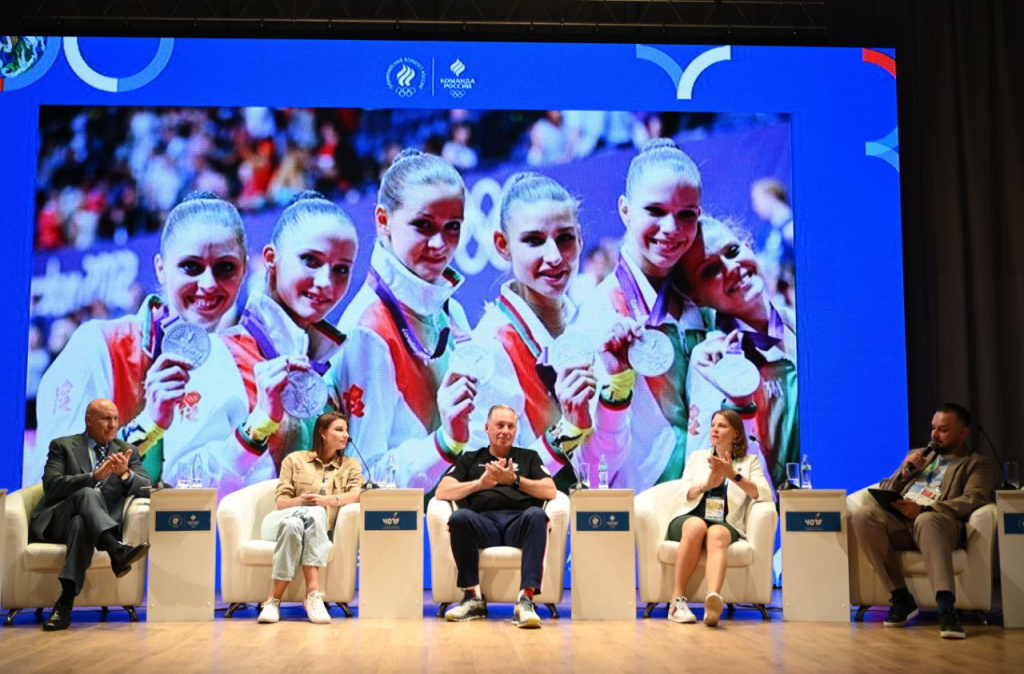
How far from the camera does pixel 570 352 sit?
7324mm

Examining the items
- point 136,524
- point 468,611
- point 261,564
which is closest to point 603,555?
point 468,611

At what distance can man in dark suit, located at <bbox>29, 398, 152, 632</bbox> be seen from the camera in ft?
17.9

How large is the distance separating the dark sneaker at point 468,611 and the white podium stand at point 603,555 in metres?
0.49

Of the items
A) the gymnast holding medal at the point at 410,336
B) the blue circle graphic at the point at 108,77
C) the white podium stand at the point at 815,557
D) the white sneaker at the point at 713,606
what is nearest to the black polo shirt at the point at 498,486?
the white sneaker at the point at 713,606

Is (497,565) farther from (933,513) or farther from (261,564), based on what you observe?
(933,513)

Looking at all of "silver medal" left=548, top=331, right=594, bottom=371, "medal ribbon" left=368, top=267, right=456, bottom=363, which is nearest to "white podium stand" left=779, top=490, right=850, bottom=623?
"silver medal" left=548, top=331, right=594, bottom=371

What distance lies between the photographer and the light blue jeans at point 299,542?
5629 millimetres

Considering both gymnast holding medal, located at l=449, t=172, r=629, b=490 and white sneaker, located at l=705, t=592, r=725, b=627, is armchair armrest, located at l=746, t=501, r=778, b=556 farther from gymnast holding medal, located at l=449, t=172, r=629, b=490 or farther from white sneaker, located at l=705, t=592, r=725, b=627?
gymnast holding medal, located at l=449, t=172, r=629, b=490

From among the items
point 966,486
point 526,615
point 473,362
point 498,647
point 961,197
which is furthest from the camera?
point 961,197

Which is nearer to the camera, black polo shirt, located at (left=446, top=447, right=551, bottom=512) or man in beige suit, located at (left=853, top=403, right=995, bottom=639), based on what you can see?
man in beige suit, located at (left=853, top=403, right=995, bottom=639)

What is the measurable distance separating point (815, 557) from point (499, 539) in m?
1.62

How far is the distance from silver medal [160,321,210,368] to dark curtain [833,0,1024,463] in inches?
183

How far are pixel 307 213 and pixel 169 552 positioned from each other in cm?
249

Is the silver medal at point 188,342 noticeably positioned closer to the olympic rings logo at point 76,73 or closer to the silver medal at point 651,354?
the olympic rings logo at point 76,73
